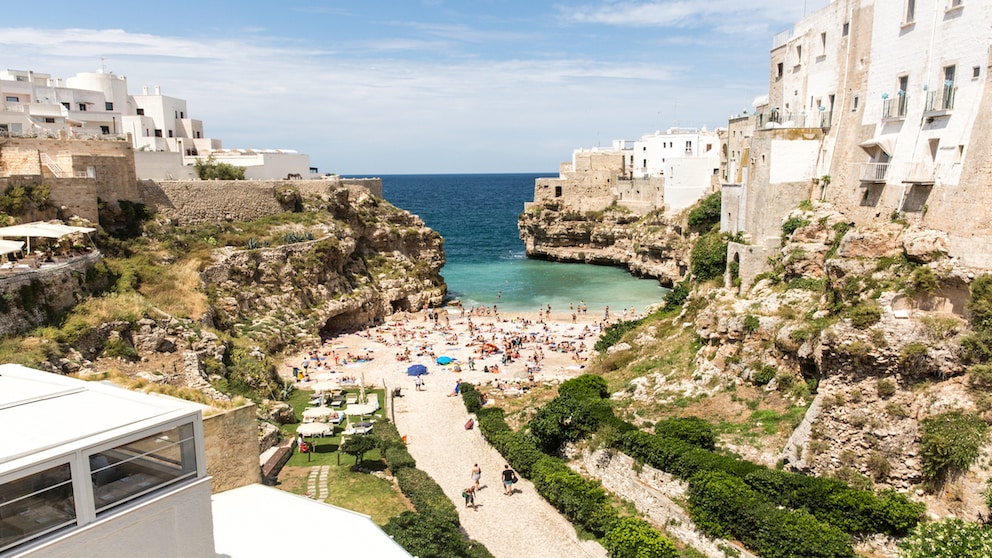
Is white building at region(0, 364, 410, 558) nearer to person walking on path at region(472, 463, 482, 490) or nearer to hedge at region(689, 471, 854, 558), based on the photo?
person walking on path at region(472, 463, 482, 490)

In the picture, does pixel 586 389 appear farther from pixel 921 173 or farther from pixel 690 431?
pixel 921 173

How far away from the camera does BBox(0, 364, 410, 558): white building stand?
6.66 meters

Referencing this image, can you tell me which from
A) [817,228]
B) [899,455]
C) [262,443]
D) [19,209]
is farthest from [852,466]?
[19,209]

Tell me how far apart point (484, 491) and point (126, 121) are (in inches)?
1691

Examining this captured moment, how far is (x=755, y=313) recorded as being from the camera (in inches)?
901

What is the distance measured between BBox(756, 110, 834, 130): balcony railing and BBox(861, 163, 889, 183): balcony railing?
14.3 feet

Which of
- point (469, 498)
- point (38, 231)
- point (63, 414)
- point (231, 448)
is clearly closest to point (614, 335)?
point (469, 498)

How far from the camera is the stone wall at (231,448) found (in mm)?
12039

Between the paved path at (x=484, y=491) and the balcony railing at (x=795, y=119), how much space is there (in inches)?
700

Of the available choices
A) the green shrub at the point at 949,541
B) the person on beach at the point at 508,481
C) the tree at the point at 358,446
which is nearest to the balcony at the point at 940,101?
the green shrub at the point at 949,541

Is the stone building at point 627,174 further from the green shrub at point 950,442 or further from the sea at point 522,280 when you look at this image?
the green shrub at point 950,442

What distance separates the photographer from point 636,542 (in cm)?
1549

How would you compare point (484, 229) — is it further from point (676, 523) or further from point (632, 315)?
point (676, 523)

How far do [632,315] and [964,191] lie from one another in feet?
87.7
